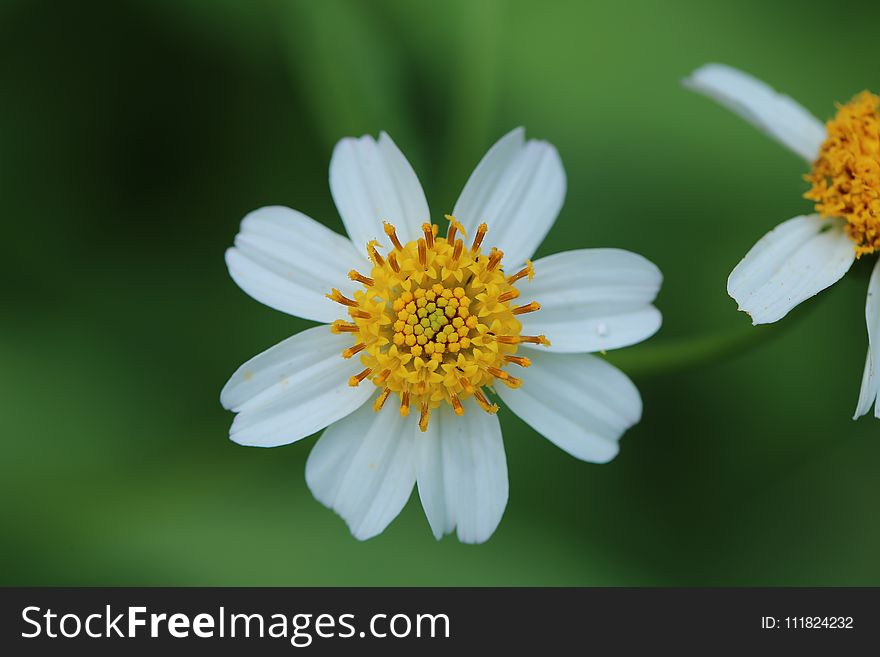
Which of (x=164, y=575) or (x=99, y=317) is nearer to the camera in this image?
(x=164, y=575)

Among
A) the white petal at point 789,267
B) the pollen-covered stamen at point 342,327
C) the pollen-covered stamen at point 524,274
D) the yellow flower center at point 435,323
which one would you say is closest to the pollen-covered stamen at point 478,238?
the yellow flower center at point 435,323

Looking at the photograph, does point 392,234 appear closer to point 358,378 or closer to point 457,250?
point 457,250

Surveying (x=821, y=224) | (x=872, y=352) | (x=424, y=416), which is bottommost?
(x=424, y=416)

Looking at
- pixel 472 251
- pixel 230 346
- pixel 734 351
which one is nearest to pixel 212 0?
pixel 230 346

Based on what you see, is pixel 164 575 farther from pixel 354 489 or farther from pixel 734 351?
pixel 734 351

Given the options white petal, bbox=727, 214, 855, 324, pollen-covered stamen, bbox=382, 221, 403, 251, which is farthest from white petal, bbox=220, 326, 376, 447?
white petal, bbox=727, 214, 855, 324

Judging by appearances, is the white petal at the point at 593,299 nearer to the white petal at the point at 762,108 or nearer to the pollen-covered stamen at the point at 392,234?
the pollen-covered stamen at the point at 392,234

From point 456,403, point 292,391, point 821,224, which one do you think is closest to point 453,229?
point 456,403
